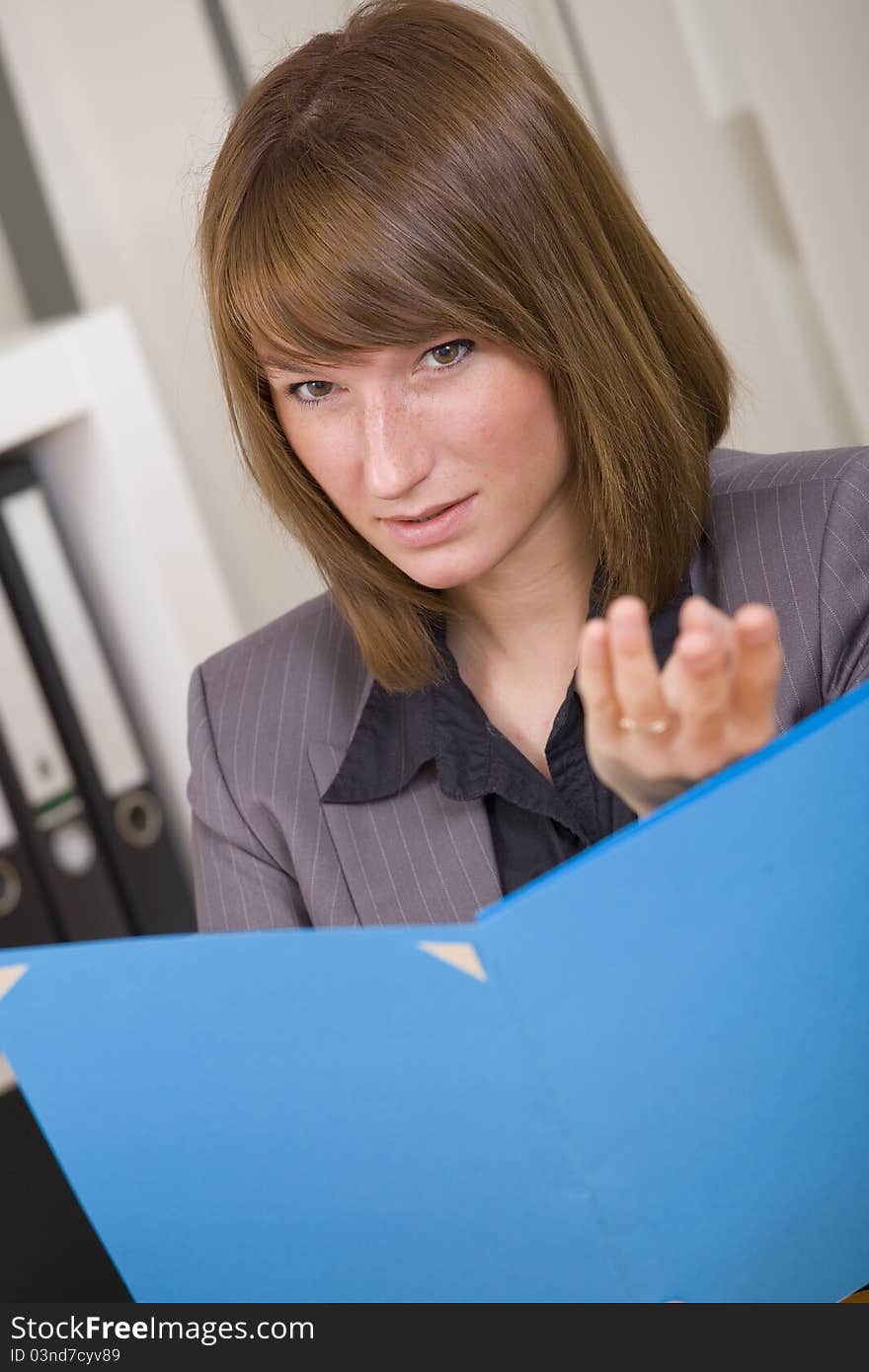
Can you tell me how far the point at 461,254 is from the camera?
3.02ft

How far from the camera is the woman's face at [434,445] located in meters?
0.97

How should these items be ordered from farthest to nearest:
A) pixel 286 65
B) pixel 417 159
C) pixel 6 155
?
1. pixel 6 155
2. pixel 286 65
3. pixel 417 159

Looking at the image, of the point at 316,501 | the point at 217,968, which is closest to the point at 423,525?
the point at 316,501

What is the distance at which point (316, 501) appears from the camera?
115 centimetres

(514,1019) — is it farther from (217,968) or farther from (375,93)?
(375,93)

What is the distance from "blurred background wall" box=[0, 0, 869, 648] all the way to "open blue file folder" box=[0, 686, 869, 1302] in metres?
1.50

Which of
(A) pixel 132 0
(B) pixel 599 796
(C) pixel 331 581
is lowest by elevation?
(B) pixel 599 796

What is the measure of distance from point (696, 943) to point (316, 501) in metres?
0.64

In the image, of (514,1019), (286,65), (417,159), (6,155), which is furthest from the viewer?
(6,155)

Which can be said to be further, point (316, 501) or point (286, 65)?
point (316, 501)

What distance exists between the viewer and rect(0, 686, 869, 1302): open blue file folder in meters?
0.58

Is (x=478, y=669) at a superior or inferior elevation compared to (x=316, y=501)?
inferior

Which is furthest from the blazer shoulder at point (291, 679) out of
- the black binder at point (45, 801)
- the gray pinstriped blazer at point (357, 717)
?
the black binder at point (45, 801)

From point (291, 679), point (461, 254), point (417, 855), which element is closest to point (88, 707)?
point (291, 679)
